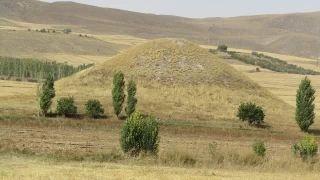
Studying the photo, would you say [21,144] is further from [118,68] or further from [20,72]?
[20,72]

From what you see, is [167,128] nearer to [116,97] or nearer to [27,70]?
[116,97]

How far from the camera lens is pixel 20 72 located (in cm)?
13525

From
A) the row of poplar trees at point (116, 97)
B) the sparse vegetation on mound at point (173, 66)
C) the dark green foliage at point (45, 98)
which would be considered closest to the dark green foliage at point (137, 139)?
the row of poplar trees at point (116, 97)

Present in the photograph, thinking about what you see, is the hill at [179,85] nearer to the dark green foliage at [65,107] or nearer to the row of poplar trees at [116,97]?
the row of poplar trees at [116,97]

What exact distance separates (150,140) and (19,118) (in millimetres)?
30578

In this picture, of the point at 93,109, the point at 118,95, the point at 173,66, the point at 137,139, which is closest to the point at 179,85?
the point at 173,66

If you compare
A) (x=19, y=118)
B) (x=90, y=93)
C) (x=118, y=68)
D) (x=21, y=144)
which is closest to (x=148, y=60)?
(x=118, y=68)

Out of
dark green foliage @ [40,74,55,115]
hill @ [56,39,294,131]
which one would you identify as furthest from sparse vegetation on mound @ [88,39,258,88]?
dark green foliage @ [40,74,55,115]

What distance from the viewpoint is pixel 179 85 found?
79438 mm

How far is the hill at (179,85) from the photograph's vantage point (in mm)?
68562

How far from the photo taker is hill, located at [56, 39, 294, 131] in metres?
68.6

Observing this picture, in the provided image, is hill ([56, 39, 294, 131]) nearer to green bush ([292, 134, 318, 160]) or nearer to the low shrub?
green bush ([292, 134, 318, 160])

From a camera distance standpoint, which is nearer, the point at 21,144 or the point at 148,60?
the point at 21,144

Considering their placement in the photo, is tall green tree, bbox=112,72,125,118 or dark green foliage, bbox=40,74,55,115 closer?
dark green foliage, bbox=40,74,55,115
